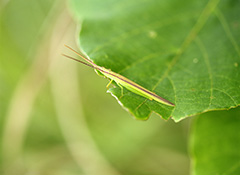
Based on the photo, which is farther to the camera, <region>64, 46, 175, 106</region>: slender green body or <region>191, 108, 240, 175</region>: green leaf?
<region>191, 108, 240, 175</region>: green leaf

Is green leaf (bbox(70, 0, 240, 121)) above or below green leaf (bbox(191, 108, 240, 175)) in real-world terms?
above

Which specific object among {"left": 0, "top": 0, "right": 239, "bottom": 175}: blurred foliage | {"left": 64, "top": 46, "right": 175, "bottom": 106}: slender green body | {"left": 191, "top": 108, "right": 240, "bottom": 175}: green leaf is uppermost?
{"left": 0, "top": 0, "right": 239, "bottom": 175}: blurred foliage

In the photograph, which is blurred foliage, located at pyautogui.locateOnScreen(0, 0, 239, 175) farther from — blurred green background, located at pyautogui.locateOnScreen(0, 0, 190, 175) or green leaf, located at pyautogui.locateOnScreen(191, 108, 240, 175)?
green leaf, located at pyautogui.locateOnScreen(191, 108, 240, 175)

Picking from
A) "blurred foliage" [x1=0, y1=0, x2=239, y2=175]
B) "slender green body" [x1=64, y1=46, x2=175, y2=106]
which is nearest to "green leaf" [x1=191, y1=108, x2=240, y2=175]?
"slender green body" [x1=64, y1=46, x2=175, y2=106]

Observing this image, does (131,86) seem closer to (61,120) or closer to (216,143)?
(216,143)

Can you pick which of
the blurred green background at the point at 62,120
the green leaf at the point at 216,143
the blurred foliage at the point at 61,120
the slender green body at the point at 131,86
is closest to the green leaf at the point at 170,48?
the slender green body at the point at 131,86

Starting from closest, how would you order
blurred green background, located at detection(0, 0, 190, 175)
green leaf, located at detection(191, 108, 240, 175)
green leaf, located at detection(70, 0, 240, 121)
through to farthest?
green leaf, located at detection(70, 0, 240, 121) < green leaf, located at detection(191, 108, 240, 175) < blurred green background, located at detection(0, 0, 190, 175)

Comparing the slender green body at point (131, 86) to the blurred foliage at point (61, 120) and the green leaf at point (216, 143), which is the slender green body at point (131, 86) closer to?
the green leaf at point (216, 143)
